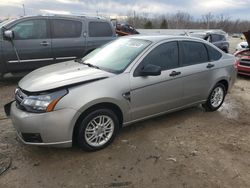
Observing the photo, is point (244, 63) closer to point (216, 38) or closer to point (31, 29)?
point (216, 38)

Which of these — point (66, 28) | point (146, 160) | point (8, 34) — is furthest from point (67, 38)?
point (146, 160)

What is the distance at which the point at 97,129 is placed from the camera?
376 centimetres

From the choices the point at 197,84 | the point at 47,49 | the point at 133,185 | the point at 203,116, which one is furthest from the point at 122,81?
the point at 47,49

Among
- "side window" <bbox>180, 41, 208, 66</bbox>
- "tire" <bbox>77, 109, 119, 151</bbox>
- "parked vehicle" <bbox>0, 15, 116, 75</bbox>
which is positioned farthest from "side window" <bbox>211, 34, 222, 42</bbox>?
"tire" <bbox>77, 109, 119, 151</bbox>

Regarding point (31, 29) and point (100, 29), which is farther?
point (100, 29)

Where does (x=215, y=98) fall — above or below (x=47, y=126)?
below

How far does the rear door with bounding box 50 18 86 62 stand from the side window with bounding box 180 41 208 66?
406 cm

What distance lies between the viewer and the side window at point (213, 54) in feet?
17.1

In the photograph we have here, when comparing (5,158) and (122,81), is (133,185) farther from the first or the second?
(5,158)

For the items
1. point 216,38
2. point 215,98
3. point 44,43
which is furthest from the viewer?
point 216,38

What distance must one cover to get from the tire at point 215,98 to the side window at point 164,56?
134 cm

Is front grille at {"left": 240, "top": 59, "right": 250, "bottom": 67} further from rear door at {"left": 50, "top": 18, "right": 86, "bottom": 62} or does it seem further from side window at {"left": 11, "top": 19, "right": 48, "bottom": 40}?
side window at {"left": 11, "top": 19, "right": 48, "bottom": 40}

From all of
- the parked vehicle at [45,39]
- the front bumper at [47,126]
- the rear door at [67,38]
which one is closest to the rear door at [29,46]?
the parked vehicle at [45,39]

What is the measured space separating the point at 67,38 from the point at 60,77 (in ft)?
14.5
